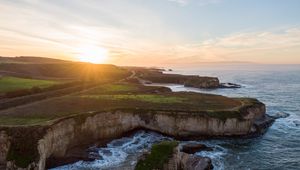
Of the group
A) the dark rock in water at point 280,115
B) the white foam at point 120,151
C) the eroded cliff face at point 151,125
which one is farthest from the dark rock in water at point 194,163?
the dark rock in water at point 280,115

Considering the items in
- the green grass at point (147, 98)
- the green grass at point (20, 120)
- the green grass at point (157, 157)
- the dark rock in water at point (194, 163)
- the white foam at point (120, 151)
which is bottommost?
the white foam at point (120, 151)

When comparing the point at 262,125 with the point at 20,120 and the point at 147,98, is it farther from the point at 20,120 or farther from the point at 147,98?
the point at 20,120

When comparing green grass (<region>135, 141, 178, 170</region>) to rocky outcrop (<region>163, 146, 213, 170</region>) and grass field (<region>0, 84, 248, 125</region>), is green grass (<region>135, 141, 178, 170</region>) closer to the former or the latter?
rocky outcrop (<region>163, 146, 213, 170</region>)

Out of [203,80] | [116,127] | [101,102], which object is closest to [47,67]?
[203,80]

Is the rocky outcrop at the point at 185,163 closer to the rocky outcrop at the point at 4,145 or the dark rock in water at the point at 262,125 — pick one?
the rocky outcrop at the point at 4,145

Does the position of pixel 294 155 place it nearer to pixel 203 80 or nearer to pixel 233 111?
pixel 233 111

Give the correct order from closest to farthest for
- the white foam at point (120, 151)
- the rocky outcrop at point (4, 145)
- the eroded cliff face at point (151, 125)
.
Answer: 1. the rocky outcrop at point (4, 145)
2. the white foam at point (120, 151)
3. the eroded cliff face at point (151, 125)
